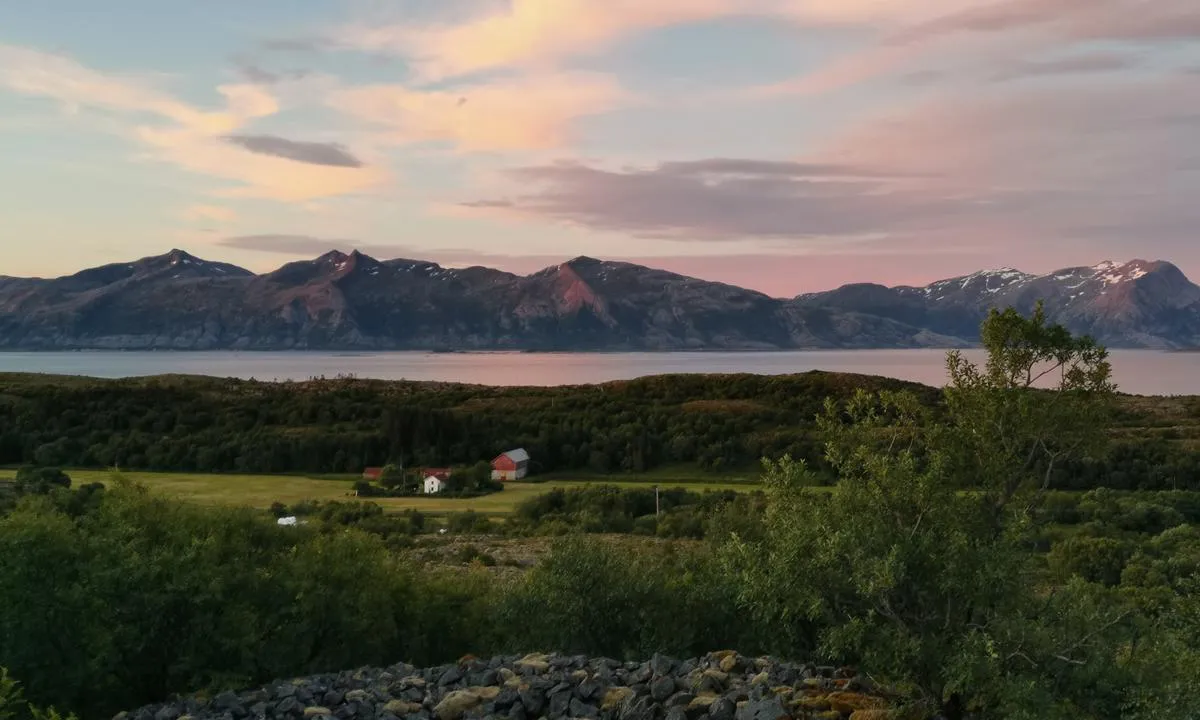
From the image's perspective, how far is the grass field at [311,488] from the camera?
2559 inches

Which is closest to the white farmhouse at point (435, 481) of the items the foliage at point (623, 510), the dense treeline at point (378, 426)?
the dense treeline at point (378, 426)

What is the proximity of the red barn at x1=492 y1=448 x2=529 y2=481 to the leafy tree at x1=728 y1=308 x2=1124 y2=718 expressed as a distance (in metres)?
66.1

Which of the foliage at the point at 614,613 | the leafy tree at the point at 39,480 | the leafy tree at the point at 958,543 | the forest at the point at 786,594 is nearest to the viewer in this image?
the leafy tree at the point at 958,543

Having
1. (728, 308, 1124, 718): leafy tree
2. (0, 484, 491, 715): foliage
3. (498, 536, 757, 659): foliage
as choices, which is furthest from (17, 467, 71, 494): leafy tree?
(728, 308, 1124, 718): leafy tree

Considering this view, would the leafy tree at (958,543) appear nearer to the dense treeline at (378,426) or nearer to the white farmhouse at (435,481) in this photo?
the white farmhouse at (435,481)

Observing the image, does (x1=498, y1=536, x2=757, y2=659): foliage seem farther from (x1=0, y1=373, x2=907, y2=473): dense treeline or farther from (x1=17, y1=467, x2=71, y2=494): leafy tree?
(x1=0, y1=373, x2=907, y2=473): dense treeline

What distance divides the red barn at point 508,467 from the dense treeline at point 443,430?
3.31 m

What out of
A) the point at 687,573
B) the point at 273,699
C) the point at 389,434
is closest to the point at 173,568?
the point at 273,699

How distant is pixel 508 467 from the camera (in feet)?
271

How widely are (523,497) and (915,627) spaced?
5746 centimetres

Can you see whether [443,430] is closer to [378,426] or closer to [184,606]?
[378,426]

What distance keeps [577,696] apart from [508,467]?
68.3 metres

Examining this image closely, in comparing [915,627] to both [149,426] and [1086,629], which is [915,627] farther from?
[149,426]

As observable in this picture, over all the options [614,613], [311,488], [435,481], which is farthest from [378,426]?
[614,613]
